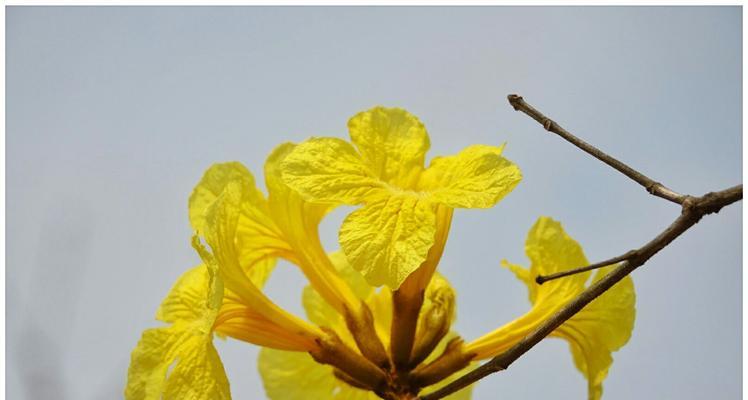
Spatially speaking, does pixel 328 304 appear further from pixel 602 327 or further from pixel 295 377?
pixel 602 327

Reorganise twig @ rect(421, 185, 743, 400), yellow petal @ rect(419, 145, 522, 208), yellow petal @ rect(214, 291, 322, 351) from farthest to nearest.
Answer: yellow petal @ rect(214, 291, 322, 351) < yellow petal @ rect(419, 145, 522, 208) < twig @ rect(421, 185, 743, 400)

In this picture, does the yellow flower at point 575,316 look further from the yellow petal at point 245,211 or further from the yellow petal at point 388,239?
the yellow petal at point 245,211

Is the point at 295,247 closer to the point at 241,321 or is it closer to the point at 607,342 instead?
the point at 241,321

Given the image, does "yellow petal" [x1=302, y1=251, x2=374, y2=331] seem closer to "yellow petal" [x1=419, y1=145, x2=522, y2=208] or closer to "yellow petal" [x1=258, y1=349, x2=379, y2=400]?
"yellow petal" [x1=258, y1=349, x2=379, y2=400]

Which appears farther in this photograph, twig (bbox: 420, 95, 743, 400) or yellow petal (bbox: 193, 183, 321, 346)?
yellow petal (bbox: 193, 183, 321, 346)

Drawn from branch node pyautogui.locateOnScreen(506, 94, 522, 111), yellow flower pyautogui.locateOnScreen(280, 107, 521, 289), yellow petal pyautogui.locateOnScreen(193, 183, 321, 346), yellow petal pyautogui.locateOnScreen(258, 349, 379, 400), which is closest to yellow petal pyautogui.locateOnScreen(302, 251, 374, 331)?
yellow petal pyautogui.locateOnScreen(258, 349, 379, 400)

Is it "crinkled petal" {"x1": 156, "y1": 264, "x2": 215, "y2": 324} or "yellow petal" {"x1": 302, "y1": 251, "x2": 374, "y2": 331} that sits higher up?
"yellow petal" {"x1": 302, "y1": 251, "x2": 374, "y2": 331}

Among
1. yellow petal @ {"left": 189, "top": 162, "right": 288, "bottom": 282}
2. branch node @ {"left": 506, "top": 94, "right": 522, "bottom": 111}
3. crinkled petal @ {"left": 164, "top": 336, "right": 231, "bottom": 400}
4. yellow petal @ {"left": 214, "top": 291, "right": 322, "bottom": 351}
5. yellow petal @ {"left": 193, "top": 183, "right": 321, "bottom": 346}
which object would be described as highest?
branch node @ {"left": 506, "top": 94, "right": 522, "bottom": 111}
